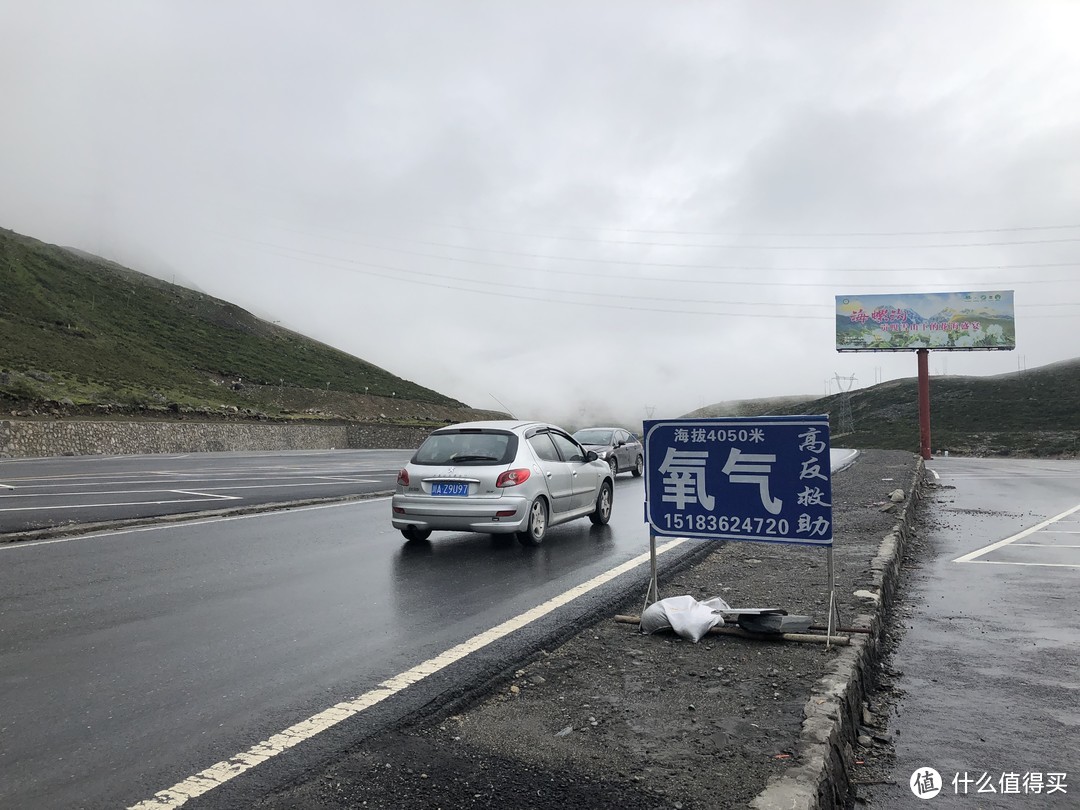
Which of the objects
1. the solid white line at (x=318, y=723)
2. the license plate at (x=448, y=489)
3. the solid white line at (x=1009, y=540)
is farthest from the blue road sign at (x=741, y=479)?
the solid white line at (x=1009, y=540)

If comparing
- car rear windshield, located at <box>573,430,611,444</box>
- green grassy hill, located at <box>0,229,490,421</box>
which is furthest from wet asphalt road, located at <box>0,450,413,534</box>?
green grassy hill, located at <box>0,229,490,421</box>

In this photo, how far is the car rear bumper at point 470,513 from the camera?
9906 millimetres

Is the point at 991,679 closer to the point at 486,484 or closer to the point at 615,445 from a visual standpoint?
the point at 486,484

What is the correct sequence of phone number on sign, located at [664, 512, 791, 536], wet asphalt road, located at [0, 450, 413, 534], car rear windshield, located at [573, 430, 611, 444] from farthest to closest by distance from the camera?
car rear windshield, located at [573, 430, 611, 444], wet asphalt road, located at [0, 450, 413, 534], phone number on sign, located at [664, 512, 791, 536]

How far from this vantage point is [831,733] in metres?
3.91

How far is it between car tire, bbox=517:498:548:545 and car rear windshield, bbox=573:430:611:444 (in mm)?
12128

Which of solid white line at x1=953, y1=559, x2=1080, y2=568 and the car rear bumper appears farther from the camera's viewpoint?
the car rear bumper

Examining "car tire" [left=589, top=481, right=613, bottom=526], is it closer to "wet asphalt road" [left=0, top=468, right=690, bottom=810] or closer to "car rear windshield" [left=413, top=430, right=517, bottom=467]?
"wet asphalt road" [left=0, top=468, right=690, bottom=810]

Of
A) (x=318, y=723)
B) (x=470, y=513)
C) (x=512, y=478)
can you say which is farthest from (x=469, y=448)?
(x=318, y=723)

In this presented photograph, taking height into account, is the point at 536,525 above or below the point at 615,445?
below

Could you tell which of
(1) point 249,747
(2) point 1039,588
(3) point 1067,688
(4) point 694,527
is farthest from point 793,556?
(1) point 249,747

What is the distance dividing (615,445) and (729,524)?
16.9 meters

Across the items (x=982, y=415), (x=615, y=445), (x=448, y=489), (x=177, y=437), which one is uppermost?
(x=982, y=415)

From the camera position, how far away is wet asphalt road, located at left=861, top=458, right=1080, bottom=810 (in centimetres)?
389
